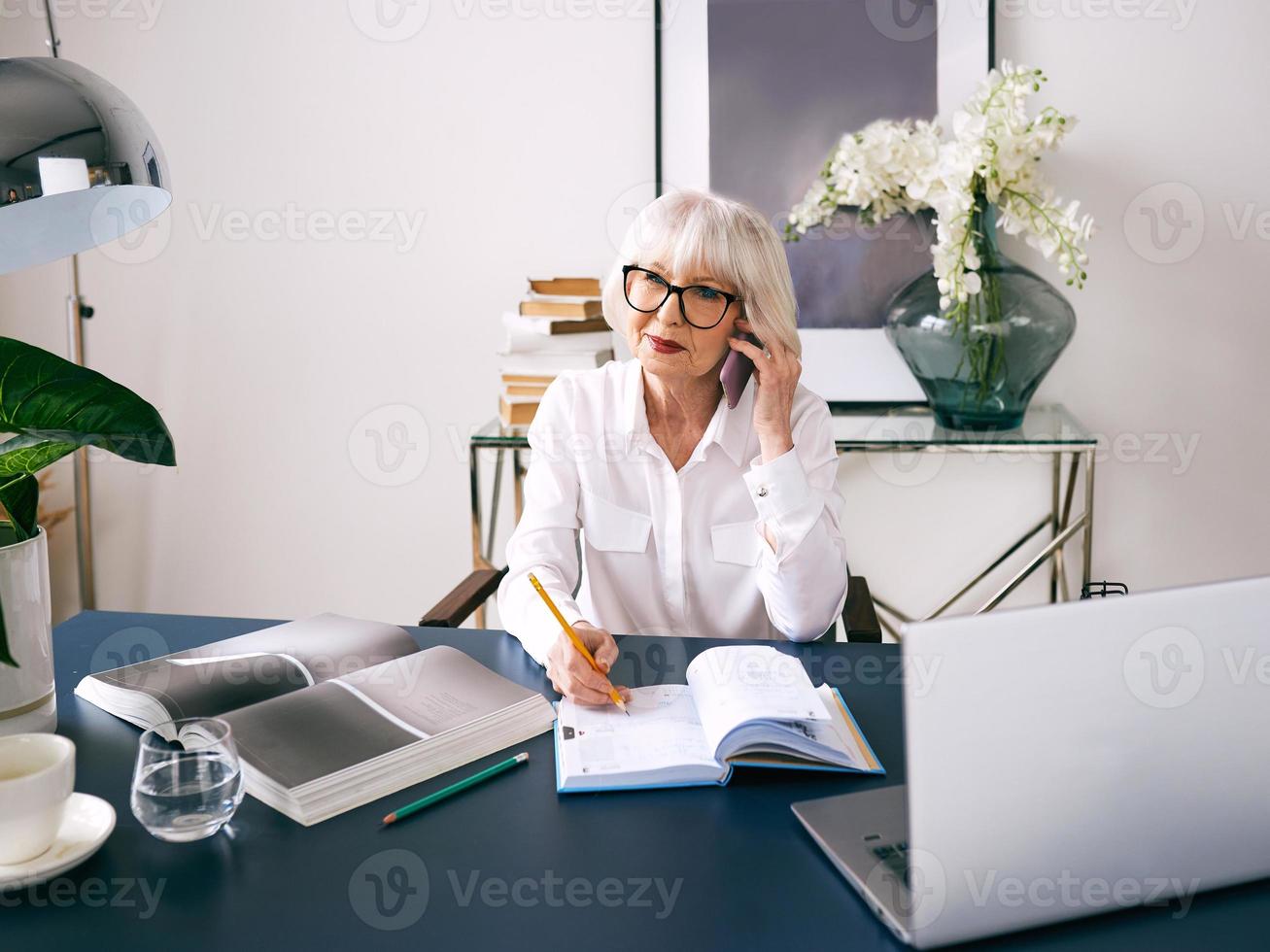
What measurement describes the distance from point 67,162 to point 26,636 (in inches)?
18.6

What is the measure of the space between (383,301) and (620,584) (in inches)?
54.5

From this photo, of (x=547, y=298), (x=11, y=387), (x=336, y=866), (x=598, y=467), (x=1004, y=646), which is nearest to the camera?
(x=1004, y=646)

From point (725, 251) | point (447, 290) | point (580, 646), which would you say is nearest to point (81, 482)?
point (447, 290)

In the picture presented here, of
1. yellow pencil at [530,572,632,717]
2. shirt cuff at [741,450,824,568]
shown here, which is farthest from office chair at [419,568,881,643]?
yellow pencil at [530,572,632,717]

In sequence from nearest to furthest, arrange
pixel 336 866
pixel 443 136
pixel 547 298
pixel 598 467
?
pixel 336 866
pixel 598 467
pixel 547 298
pixel 443 136

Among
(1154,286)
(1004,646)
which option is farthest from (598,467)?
(1154,286)

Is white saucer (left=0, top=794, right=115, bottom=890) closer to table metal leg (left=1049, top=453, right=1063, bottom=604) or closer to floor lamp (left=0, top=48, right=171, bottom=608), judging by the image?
floor lamp (left=0, top=48, right=171, bottom=608)

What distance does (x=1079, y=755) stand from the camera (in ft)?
2.63

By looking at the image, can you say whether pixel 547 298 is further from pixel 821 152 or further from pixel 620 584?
pixel 620 584

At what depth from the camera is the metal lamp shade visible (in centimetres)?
104

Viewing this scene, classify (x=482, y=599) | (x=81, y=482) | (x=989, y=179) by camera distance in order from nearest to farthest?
(x=482, y=599), (x=989, y=179), (x=81, y=482)

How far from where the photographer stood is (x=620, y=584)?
184 centimetres

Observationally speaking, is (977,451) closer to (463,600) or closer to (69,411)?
(463,600)

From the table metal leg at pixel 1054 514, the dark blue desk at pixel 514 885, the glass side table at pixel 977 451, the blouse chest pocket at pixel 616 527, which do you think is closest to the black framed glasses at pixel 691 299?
the blouse chest pocket at pixel 616 527
